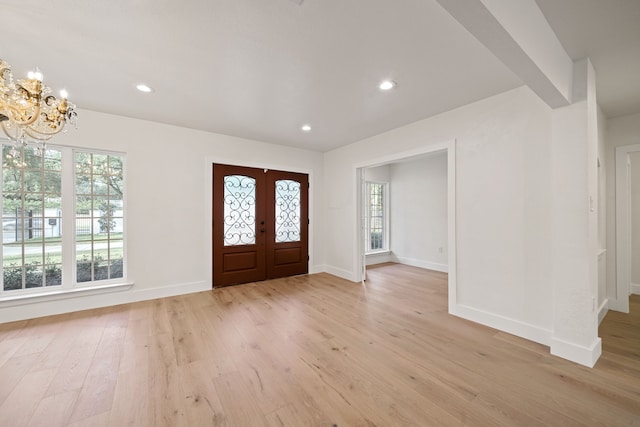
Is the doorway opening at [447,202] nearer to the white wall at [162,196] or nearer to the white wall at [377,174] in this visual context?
the white wall at [377,174]

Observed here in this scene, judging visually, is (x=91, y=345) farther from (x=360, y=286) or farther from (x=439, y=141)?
(x=439, y=141)

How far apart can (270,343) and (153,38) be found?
2753mm

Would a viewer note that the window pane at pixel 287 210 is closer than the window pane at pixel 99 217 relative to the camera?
No

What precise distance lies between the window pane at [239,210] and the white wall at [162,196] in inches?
11.7

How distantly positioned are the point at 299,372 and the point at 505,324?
7.38 ft

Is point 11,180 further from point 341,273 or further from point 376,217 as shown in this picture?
point 376,217

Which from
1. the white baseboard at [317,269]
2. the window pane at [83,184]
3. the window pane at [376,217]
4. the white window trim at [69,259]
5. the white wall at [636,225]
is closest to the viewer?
the white window trim at [69,259]

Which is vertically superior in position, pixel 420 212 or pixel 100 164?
pixel 100 164

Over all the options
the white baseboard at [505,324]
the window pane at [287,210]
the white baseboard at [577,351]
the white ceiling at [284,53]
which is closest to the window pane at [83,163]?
the white ceiling at [284,53]

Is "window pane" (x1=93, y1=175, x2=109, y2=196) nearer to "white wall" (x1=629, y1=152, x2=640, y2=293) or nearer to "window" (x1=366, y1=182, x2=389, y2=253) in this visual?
"window" (x1=366, y1=182, x2=389, y2=253)

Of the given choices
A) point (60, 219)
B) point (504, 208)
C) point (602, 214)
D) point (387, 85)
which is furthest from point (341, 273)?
point (60, 219)

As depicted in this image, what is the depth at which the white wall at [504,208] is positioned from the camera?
2.42 metres

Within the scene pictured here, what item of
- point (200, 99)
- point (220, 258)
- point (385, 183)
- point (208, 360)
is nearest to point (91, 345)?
point (208, 360)

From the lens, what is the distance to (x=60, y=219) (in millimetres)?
3166
